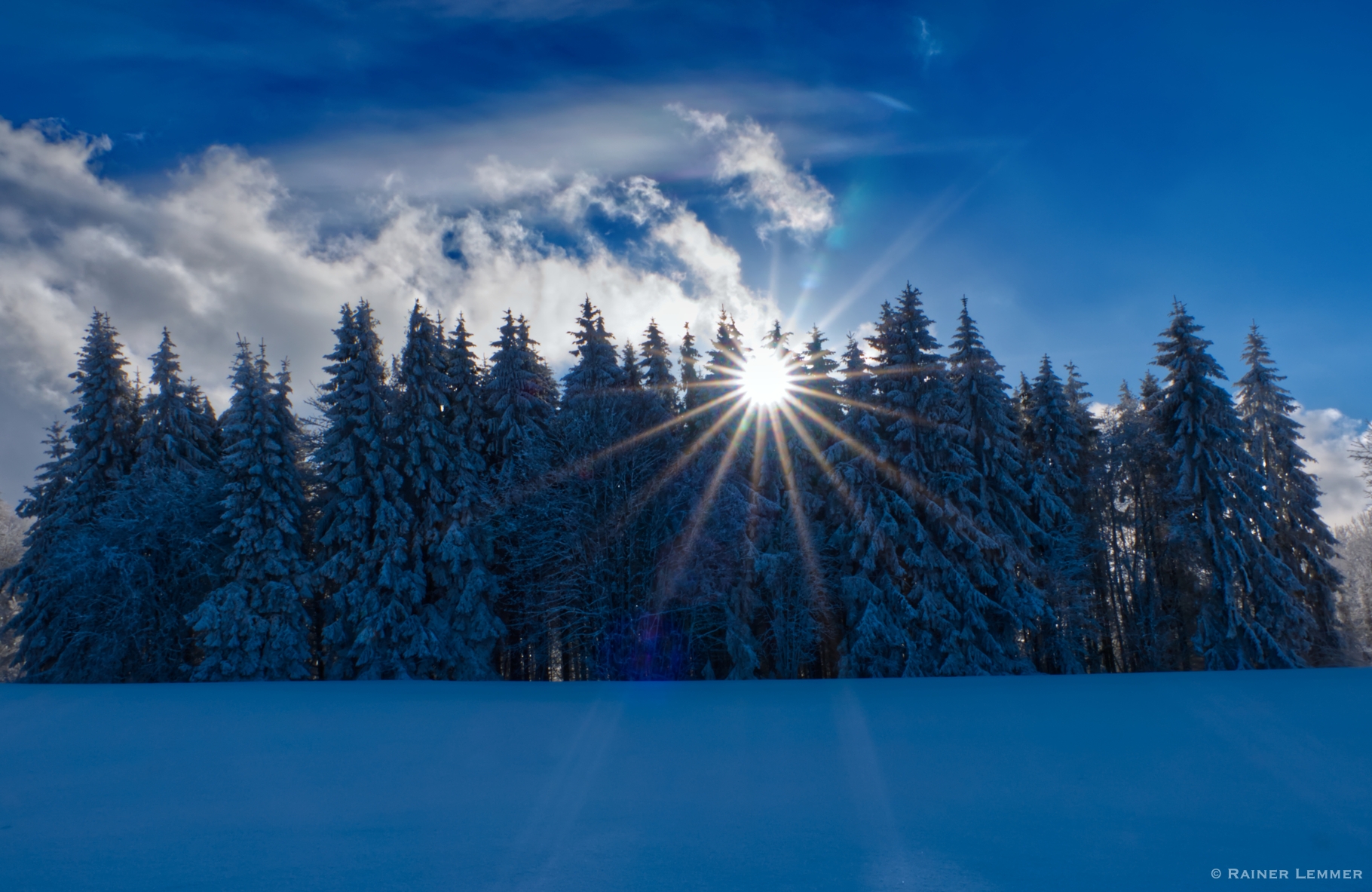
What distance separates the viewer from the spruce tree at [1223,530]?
2289 centimetres

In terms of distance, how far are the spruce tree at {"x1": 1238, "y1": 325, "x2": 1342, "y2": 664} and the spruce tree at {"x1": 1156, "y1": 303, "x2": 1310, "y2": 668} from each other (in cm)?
92

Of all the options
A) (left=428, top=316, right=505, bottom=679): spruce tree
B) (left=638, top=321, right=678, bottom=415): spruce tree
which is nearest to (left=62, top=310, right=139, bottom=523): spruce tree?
(left=428, top=316, right=505, bottom=679): spruce tree

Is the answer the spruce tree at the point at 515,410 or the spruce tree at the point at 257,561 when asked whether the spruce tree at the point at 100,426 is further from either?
the spruce tree at the point at 515,410

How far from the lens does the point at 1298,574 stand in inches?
1006

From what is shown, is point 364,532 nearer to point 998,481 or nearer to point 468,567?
point 468,567

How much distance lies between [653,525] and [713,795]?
721 inches

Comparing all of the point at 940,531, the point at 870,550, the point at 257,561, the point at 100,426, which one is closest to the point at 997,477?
the point at 940,531

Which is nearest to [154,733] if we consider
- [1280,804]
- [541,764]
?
[541,764]

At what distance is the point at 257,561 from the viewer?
81.8 feet

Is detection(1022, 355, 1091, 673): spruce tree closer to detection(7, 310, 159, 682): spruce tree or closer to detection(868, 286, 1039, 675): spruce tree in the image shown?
detection(868, 286, 1039, 675): spruce tree

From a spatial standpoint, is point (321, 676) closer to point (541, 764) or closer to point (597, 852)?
point (541, 764)

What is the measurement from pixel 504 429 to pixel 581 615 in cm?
852

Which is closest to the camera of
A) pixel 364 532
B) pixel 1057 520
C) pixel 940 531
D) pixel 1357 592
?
pixel 940 531

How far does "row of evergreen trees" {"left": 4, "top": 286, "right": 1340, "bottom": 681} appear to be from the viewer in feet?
76.8
